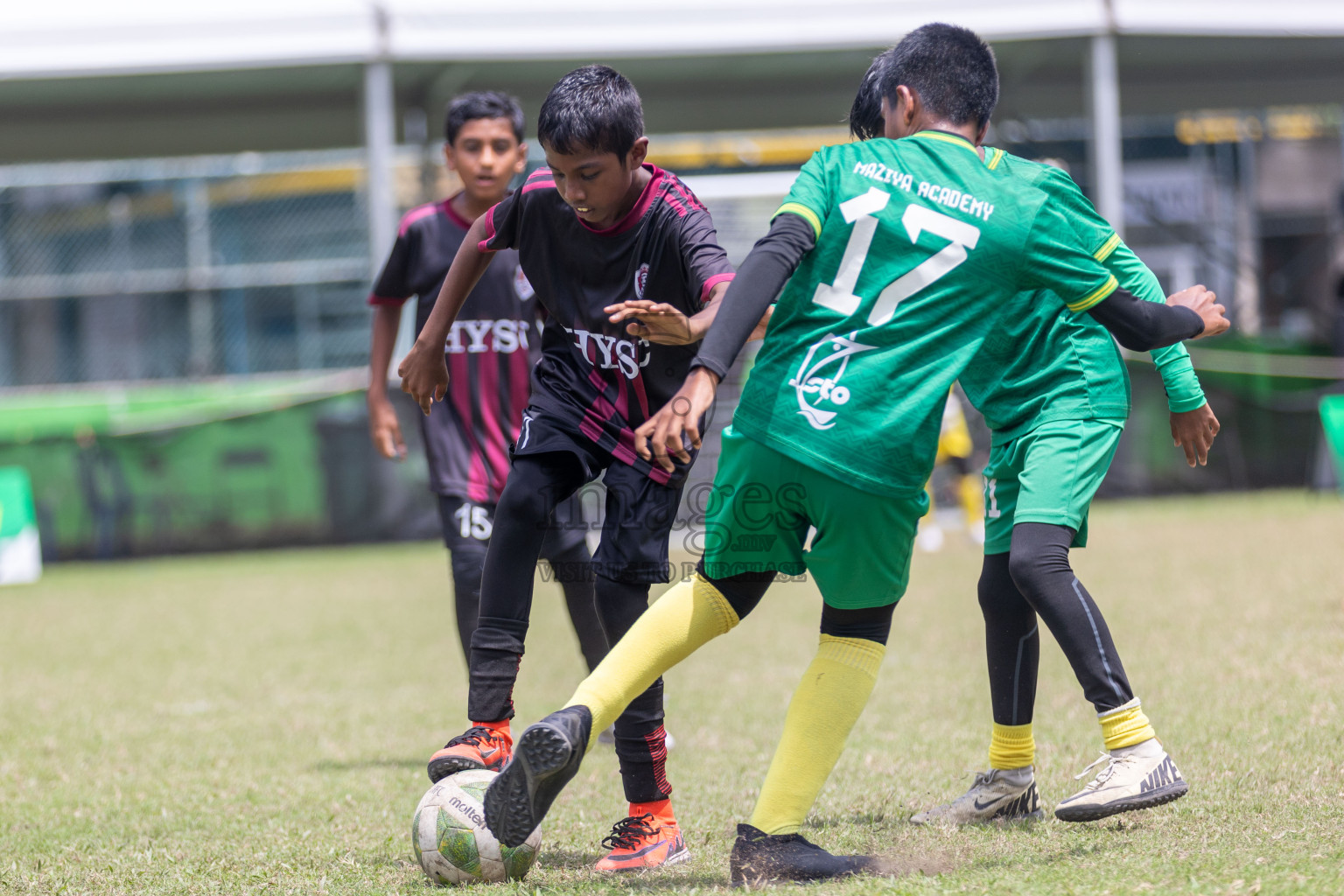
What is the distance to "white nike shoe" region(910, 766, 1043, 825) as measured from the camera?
3.44m

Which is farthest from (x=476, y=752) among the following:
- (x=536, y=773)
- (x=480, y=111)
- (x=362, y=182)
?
(x=362, y=182)

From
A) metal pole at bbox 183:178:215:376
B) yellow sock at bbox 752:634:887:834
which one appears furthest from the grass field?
metal pole at bbox 183:178:215:376

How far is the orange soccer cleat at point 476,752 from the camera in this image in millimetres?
3199

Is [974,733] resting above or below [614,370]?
below

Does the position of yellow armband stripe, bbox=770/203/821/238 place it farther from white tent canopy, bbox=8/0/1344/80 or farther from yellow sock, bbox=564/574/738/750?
white tent canopy, bbox=8/0/1344/80

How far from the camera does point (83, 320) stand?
19.0 m

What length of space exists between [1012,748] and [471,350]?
2.40 metres

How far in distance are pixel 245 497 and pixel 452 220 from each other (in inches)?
338

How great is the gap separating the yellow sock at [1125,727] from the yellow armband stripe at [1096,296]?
3.11 ft

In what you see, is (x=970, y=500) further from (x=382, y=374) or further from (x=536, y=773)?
(x=536, y=773)

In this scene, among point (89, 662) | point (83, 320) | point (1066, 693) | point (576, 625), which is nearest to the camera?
point (576, 625)

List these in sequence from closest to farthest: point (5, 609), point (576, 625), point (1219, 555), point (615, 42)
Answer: point (576, 625) < point (1219, 555) < point (5, 609) < point (615, 42)

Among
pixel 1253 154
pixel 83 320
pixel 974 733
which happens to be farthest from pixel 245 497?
pixel 1253 154

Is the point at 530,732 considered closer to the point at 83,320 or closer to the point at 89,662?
the point at 89,662
